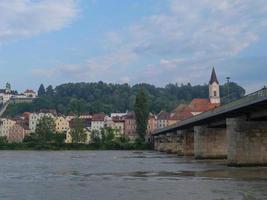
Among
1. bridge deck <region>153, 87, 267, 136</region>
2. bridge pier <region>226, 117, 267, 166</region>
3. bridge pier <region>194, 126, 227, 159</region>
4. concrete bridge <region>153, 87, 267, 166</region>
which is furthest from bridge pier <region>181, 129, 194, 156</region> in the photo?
bridge pier <region>226, 117, 267, 166</region>

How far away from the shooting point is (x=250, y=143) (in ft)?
174

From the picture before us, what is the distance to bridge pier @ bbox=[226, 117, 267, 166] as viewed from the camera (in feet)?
174

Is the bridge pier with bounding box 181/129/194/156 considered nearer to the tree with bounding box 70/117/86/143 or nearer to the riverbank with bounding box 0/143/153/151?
the riverbank with bounding box 0/143/153/151

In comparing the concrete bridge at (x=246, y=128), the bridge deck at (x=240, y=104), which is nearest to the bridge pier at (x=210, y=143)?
the bridge deck at (x=240, y=104)

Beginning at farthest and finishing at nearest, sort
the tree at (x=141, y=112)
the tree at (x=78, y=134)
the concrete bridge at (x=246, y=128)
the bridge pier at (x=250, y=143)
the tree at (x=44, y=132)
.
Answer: the tree at (x=78, y=134), the tree at (x=44, y=132), the tree at (x=141, y=112), the bridge pier at (x=250, y=143), the concrete bridge at (x=246, y=128)

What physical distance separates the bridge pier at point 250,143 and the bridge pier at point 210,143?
24100mm

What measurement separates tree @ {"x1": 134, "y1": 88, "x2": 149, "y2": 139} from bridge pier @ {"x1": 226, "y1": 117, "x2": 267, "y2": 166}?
113 meters

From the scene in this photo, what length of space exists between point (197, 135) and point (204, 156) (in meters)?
3.62

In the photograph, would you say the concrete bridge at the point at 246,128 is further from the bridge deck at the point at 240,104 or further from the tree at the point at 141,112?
the tree at the point at 141,112

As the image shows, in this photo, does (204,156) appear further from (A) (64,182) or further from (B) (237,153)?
(A) (64,182)

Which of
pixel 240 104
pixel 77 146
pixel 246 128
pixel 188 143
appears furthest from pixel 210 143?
pixel 77 146

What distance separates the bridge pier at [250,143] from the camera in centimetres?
5294

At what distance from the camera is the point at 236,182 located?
117ft

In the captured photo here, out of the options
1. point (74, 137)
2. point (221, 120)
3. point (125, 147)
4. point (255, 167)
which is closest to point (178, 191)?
point (255, 167)
